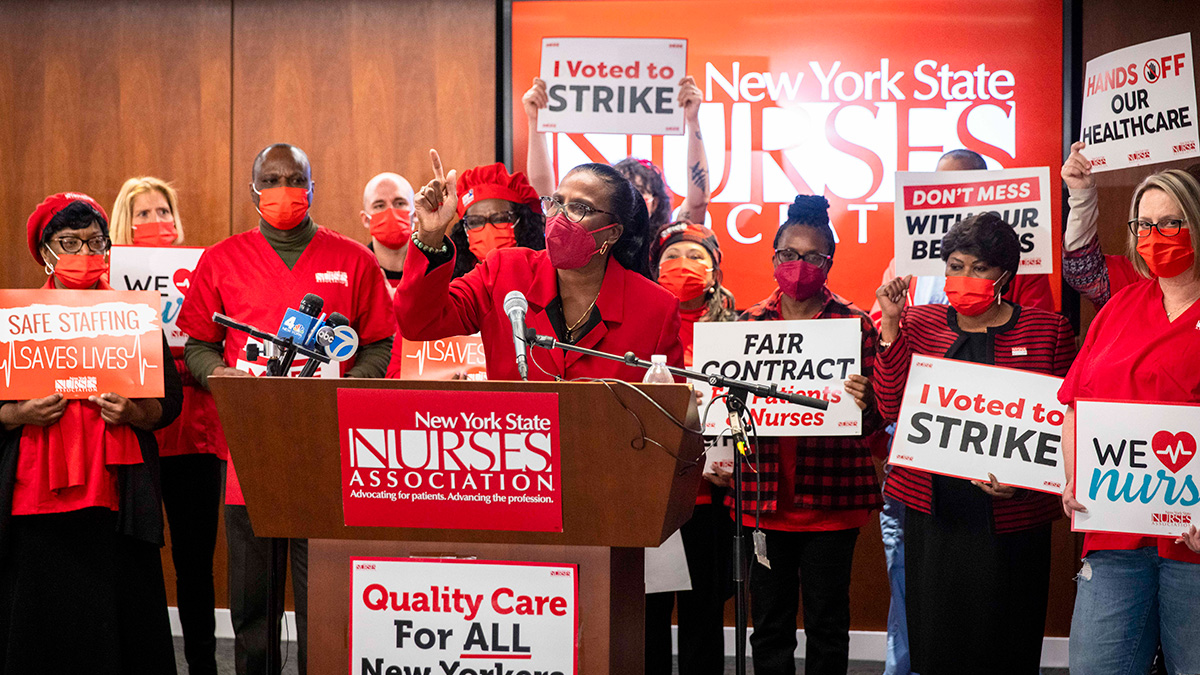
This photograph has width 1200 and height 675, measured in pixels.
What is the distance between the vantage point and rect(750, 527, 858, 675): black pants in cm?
372

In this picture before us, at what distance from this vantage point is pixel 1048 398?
11.1ft

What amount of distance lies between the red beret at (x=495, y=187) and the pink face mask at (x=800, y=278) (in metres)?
1.11

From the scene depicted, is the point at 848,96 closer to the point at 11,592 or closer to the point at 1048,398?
the point at 1048,398

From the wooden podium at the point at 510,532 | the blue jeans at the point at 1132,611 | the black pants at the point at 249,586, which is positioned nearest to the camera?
the wooden podium at the point at 510,532

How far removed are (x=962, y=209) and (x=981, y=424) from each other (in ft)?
3.75

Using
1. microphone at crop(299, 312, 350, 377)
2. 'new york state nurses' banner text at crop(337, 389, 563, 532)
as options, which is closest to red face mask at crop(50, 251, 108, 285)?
microphone at crop(299, 312, 350, 377)

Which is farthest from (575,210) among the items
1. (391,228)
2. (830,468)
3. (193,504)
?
(193,504)

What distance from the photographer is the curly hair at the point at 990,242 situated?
3574 millimetres

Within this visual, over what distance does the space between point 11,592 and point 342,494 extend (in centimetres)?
204

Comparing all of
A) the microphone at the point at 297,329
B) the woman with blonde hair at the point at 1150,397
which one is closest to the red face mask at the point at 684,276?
the woman with blonde hair at the point at 1150,397

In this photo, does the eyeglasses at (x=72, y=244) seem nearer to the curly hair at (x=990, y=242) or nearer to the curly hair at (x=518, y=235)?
the curly hair at (x=518, y=235)

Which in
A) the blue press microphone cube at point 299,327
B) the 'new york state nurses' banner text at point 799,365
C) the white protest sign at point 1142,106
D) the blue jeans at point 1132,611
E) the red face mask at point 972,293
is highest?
the white protest sign at point 1142,106

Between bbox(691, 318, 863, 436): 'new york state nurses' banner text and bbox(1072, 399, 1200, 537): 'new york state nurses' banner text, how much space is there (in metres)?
0.92

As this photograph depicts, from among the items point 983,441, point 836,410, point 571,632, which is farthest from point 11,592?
point 983,441
